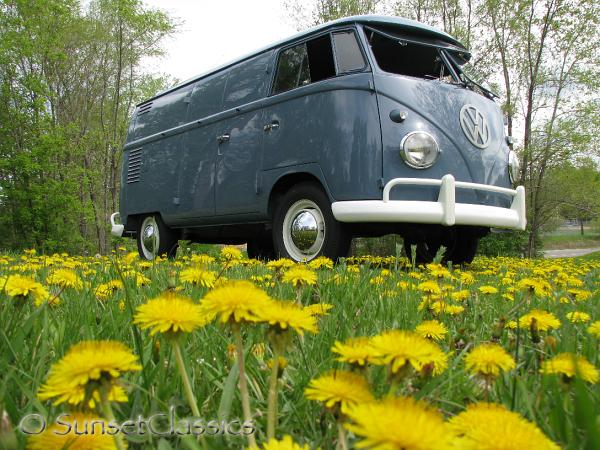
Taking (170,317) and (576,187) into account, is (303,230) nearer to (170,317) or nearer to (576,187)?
(170,317)

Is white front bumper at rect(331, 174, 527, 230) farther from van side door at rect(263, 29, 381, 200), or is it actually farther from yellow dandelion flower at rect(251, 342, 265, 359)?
yellow dandelion flower at rect(251, 342, 265, 359)

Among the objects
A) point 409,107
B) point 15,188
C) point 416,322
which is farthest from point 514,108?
point 416,322

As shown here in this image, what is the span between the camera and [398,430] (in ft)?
1.11

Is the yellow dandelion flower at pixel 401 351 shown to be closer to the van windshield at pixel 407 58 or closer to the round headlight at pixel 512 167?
the van windshield at pixel 407 58

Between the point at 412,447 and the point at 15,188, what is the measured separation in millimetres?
14674

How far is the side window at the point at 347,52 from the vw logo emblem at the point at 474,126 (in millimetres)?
1072

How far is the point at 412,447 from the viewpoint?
0.34 m

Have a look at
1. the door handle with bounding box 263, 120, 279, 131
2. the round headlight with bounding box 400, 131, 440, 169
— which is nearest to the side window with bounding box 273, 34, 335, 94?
the door handle with bounding box 263, 120, 279, 131

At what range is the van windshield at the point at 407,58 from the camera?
4.25m

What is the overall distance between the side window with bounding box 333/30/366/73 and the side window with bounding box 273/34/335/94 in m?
0.11

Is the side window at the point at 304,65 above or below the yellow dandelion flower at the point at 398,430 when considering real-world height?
above

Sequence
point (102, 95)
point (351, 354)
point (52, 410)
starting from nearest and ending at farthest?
point (351, 354)
point (52, 410)
point (102, 95)

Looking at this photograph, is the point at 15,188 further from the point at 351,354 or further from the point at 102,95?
the point at 351,354

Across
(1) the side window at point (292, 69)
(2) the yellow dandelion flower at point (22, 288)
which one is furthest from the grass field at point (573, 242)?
(2) the yellow dandelion flower at point (22, 288)
